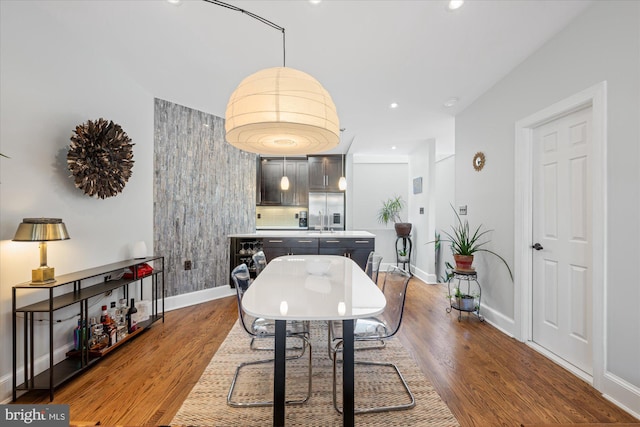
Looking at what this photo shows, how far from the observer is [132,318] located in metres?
2.81

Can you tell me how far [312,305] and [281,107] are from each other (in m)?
1.03

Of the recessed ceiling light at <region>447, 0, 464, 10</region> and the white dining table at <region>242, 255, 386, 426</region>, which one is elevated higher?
the recessed ceiling light at <region>447, 0, 464, 10</region>

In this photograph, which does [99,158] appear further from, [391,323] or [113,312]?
[391,323]

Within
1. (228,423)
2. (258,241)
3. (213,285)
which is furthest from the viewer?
(258,241)

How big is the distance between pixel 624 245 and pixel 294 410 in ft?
7.74

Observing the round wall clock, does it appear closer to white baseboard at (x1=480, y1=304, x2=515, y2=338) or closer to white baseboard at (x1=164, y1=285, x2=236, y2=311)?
white baseboard at (x1=480, y1=304, x2=515, y2=338)

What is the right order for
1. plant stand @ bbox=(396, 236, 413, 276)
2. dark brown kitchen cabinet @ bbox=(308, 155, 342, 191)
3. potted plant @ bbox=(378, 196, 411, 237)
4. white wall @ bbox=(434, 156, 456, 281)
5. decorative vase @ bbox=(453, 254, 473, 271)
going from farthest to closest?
potted plant @ bbox=(378, 196, 411, 237)
dark brown kitchen cabinet @ bbox=(308, 155, 342, 191)
plant stand @ bbox=(396, 236, 413, 276)
white wall @ bbox=(434, 156, 456, 281)
decorative vase @ bbox=(453, 254, 473, 271)

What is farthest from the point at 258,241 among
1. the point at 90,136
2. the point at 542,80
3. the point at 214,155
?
the point at 542,80

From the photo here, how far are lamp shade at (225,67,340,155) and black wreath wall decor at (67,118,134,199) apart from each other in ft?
5.29

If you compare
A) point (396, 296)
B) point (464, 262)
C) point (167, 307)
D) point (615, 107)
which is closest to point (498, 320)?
point (464, 262)

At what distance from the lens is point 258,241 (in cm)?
454

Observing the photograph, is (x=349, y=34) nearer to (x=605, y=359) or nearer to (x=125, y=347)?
(x=605, y=359)

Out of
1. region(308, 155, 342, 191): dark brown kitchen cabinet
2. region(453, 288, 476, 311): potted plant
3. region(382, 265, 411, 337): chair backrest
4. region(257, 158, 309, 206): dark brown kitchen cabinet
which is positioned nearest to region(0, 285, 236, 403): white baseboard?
region(257, 158, 309, 206): dark brown kitchen cabinet

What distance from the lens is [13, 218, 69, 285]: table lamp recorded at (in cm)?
181
